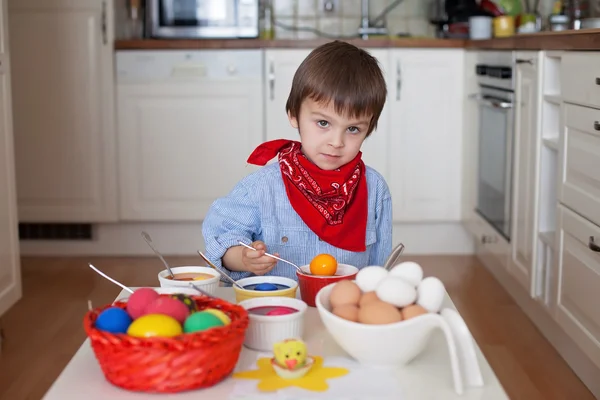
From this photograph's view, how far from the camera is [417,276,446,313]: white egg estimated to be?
0.99 metres

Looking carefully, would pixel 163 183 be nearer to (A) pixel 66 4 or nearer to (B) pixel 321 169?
(A) pixel 66 4

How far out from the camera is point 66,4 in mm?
3631

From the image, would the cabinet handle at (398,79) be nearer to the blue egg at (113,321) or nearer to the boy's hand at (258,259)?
the boy's hand at (258,259)

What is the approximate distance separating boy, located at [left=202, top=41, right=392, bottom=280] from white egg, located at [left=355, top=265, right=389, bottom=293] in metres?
0.41

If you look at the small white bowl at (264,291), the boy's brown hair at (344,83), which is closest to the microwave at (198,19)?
the boy's brown hair at (344,83)

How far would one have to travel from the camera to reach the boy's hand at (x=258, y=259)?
134 centimetres

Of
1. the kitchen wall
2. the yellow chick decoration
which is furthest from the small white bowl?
the kitchen wall

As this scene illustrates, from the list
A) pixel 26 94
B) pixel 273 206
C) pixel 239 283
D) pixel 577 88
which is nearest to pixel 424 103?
pixel 577 88

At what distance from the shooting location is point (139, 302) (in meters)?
1.01

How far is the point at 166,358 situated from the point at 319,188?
0.68 metres

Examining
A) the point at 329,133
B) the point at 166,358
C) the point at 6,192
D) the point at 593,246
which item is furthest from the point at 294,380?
the point at 6,192

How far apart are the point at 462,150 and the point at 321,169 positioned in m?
2.40

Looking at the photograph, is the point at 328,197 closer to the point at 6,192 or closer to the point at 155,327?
the point at 155,327

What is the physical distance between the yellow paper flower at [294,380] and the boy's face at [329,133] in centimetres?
51
